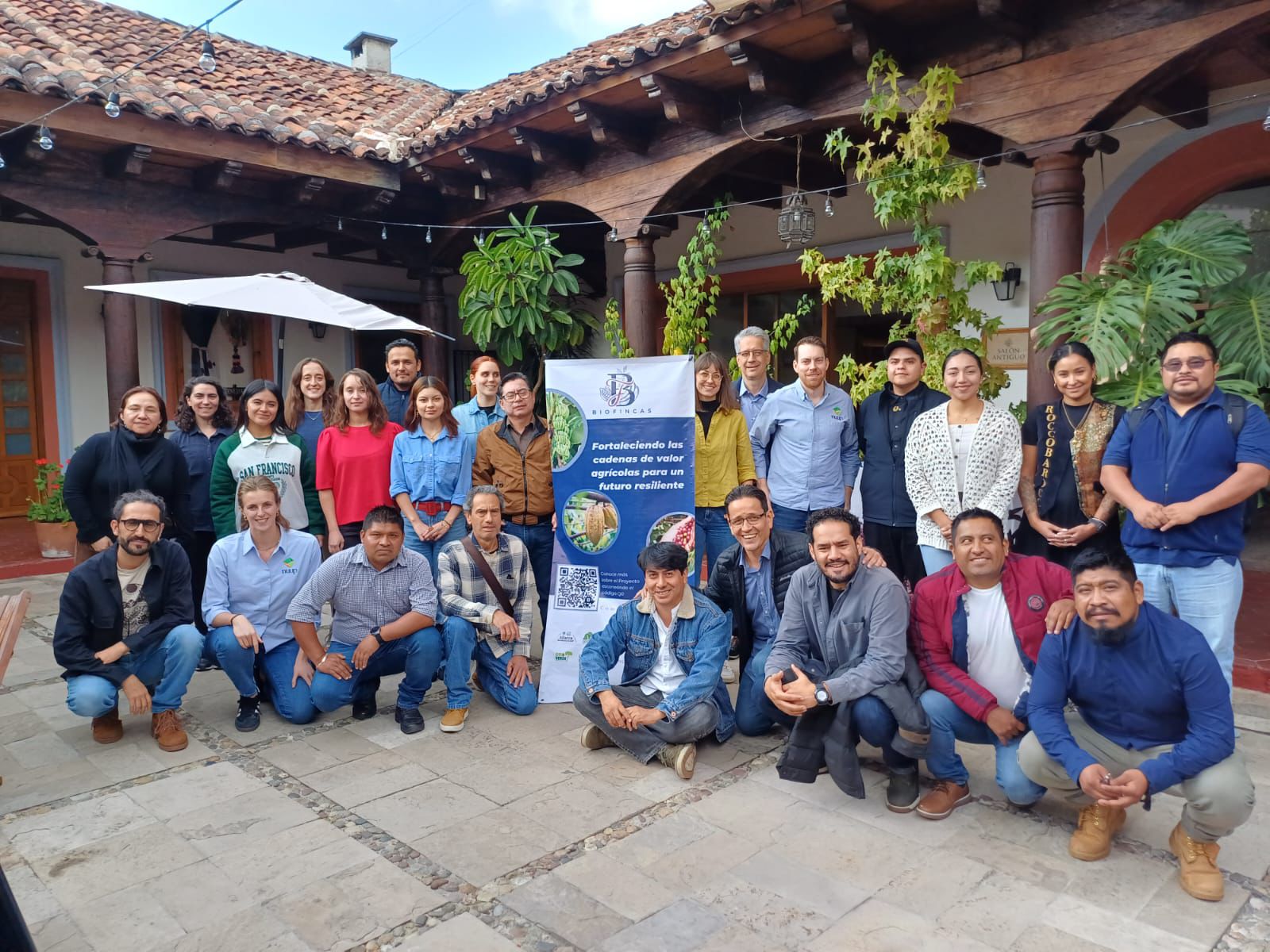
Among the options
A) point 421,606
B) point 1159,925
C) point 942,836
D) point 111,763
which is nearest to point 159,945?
point 111,763

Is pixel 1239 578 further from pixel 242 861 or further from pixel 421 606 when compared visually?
pixel 242 861

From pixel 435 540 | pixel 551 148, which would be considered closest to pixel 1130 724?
pixel 435 540

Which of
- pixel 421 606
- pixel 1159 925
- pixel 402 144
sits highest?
pixel 402 144

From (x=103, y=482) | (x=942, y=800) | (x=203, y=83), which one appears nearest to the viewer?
(x=942, y=800)

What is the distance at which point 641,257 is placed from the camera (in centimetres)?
712

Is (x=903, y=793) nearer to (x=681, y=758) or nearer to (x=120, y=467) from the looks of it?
(x=681, y=758)

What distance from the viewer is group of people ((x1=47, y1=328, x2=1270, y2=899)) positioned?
2873 millimetres

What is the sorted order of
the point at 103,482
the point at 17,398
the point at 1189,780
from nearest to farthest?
1. the point at 1189,780
2. the point at 103,482
3. the point at 17,398

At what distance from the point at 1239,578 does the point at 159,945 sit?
12.6 feet

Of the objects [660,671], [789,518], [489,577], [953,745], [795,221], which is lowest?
[953,745]

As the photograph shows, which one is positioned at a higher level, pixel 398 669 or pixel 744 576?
pixel 744 576

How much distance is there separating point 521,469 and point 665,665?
1412mm

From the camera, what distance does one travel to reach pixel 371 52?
13344mm

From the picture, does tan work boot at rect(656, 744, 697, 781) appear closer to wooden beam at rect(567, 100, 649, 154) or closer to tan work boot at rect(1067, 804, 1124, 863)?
tan work boot at rect(1067, 804, 1124, 863)
